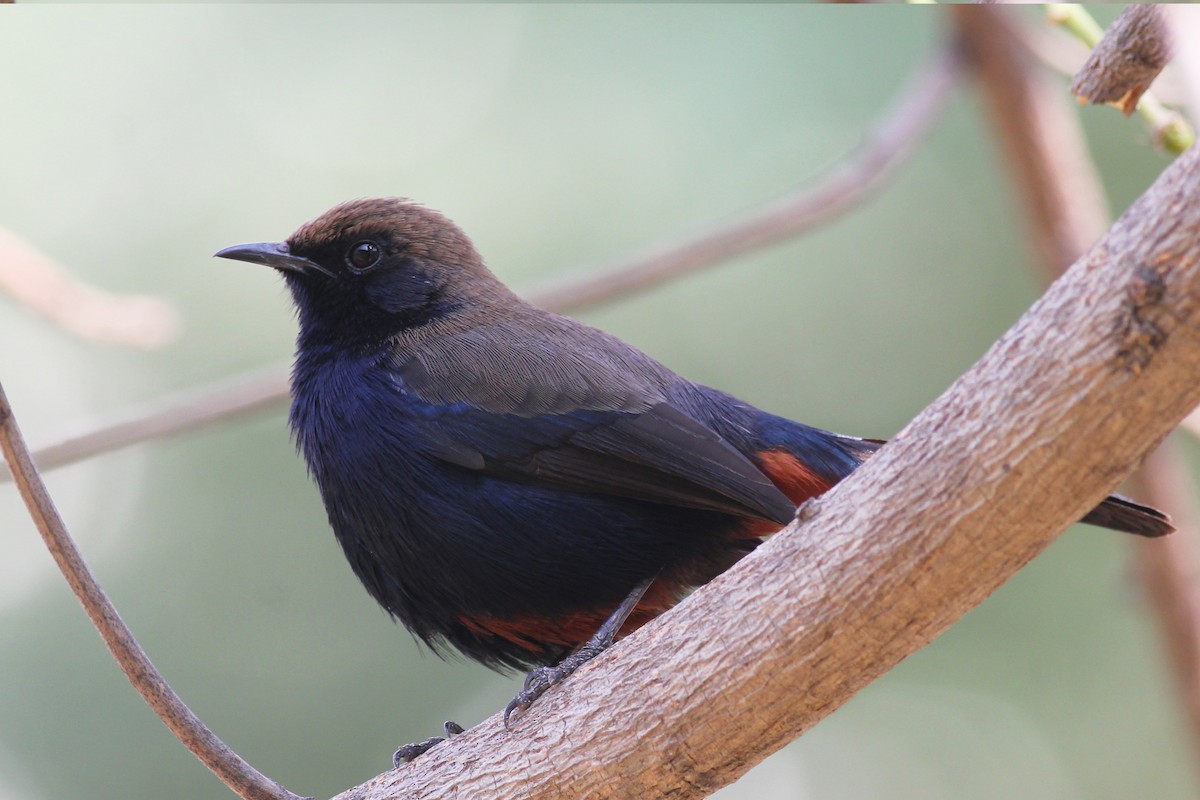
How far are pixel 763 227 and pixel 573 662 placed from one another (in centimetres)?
241

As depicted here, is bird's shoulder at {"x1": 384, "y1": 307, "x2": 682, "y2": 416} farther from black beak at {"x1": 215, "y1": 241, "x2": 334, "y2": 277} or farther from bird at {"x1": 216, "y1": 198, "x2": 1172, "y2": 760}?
black beak at {"x1": 215, "y1": 241, "x2": 334, "y2": 277}

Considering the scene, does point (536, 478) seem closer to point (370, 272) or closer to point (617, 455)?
point (617, 455)

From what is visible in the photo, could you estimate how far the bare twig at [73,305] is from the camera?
480cm

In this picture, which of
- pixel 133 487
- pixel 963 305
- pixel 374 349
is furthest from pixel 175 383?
pixel 963 305

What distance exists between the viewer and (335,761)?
6.57 metres

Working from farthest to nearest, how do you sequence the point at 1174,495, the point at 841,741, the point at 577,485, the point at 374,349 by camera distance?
the point at 841,741
the point at 1174,495
the point at 374,349
the point at 577,485

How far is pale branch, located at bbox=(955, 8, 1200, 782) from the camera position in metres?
5.49

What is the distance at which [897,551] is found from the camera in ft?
8.56

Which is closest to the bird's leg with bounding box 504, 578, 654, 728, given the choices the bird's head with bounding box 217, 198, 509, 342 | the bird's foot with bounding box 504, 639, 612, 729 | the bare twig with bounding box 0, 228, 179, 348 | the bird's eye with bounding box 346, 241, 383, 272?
the bird's foot with bounding box 504, 639, 612, 729

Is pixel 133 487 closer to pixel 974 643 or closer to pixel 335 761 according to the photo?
pixel 335 761

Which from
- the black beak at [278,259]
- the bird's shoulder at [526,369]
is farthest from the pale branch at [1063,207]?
the black beak at [278,259]

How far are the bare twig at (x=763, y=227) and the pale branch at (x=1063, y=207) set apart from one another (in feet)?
1.38

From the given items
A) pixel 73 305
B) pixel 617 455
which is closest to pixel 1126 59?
pixel 617 455

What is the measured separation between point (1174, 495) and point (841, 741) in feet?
10.8
